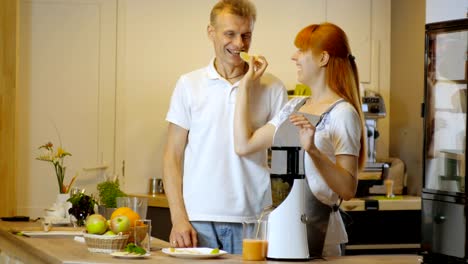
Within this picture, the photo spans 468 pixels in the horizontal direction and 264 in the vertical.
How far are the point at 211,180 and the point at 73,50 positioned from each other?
2910 mm

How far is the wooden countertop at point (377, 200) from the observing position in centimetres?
585

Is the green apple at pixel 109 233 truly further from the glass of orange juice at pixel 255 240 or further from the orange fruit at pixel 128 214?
the glass of orange juice at pixel 255 240

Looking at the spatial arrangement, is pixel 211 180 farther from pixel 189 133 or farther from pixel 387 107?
pixel 387 107

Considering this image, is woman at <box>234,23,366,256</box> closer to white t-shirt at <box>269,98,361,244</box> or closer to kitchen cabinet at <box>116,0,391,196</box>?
white t-shirt at <box>269,98,361,244</box>

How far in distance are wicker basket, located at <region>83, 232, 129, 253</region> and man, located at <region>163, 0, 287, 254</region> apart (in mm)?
366

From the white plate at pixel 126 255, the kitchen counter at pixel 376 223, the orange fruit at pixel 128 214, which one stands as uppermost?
the orange fruit at pixel 128 214

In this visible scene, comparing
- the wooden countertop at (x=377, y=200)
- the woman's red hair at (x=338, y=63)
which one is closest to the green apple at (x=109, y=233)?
the woman's red hair at (x=338, y=63)

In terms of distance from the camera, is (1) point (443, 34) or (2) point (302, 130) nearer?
(2) point (302, 130)

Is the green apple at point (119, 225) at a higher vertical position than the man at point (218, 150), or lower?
lower

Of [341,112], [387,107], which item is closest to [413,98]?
[387,107]

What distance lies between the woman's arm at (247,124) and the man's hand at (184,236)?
0.34m

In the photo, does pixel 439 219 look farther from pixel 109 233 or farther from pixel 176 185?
pixel 109 233

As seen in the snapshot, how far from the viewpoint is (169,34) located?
6359 mm

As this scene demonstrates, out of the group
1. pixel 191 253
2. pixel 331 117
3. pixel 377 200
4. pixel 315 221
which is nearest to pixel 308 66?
pixel 331 117
